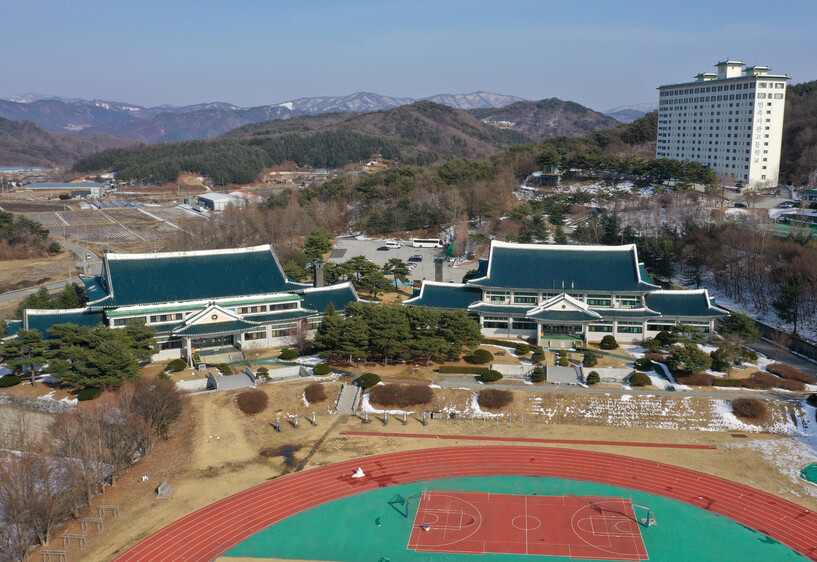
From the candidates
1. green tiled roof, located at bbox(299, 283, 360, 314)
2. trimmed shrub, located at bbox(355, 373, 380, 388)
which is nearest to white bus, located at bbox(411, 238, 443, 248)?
green tiled roof, located at bbox(299, 283, 360, 314)

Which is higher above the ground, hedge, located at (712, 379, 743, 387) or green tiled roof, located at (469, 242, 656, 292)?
green tiled roof, located at (469, 242, 656, 292)

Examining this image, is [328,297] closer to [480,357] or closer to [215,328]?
[215,328]

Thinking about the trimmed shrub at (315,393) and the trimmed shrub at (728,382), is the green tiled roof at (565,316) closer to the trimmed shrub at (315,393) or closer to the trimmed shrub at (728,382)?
the trimmed shrub at (728,382)

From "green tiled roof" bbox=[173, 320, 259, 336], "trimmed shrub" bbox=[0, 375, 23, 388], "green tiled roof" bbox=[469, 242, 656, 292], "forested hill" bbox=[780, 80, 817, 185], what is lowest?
"trimmed shrub" bbox=[0, 375, 23, 388]

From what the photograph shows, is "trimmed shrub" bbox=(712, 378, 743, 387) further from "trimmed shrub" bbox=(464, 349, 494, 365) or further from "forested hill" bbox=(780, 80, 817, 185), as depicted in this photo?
"forested hill" bbox=(780, 80, 817, 185)

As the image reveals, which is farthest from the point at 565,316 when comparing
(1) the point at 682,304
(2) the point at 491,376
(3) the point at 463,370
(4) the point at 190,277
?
(4) the point at 190,277

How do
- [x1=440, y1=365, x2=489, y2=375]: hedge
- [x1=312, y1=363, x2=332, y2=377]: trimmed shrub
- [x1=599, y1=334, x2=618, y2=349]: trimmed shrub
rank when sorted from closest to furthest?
[x1=312, y1=363, x2=332, y2=377]: trimmed shrub, [x1=440, y1=365, x2=489, y2=375]: hedge, [x1=599, y1=334, x2=618, y2=349]: trimmed shrub

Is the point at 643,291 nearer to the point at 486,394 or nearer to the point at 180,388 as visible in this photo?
the point at 486,394
